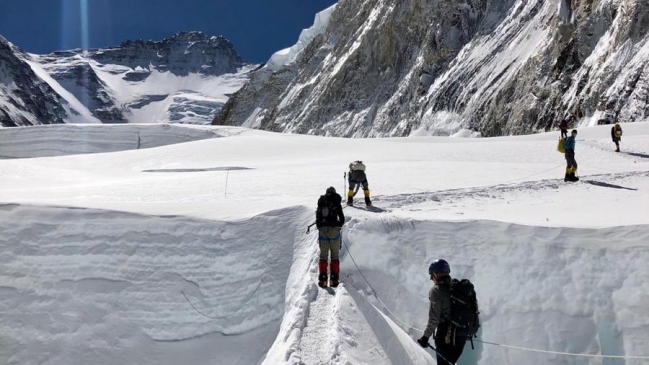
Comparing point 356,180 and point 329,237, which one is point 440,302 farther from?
point 356,180

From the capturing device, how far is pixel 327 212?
7844mm

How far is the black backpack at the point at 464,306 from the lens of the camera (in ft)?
18.8

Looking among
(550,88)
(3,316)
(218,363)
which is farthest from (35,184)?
(550,88)

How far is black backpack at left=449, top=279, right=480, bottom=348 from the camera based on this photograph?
573 centimetres

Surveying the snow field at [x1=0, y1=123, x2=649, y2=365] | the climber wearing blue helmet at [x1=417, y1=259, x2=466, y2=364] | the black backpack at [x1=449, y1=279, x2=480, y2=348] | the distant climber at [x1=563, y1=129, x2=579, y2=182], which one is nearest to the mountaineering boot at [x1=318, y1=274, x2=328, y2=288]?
the snow field at [x1=0, y1=123, x2=649, y2=365]

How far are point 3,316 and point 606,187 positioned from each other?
13.1 metres

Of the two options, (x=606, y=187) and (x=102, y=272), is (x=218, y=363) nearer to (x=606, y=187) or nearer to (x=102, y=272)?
(x=102, y=272)

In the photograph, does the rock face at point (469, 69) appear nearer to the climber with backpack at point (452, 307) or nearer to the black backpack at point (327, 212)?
the black backpack at point (327, 212)

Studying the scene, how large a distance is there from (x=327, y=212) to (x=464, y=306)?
270cm

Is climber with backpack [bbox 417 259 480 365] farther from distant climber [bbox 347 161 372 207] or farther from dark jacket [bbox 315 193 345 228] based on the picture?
distant climber [bbox 347 161 372 207]

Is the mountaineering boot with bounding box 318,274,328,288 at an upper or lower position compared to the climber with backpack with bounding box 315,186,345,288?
lower

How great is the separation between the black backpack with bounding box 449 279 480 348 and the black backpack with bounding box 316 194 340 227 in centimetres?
243

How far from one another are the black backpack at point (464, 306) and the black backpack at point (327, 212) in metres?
2.43

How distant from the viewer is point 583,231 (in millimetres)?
8289
